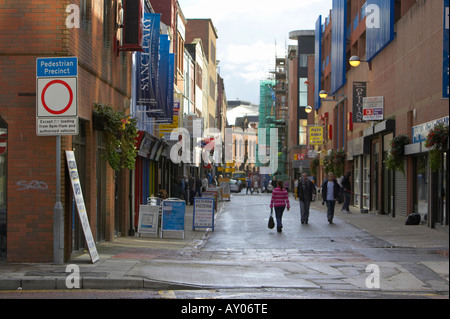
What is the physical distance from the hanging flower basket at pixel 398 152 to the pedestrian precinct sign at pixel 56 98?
15671 millimetres

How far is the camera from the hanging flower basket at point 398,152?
973 inches

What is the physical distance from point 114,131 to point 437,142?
891 cm

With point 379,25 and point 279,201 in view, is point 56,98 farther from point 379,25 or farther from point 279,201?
point 379,25

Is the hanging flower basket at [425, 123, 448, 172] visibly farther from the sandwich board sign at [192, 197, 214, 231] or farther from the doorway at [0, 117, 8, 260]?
the doorway at [0, 117, 8, 260]

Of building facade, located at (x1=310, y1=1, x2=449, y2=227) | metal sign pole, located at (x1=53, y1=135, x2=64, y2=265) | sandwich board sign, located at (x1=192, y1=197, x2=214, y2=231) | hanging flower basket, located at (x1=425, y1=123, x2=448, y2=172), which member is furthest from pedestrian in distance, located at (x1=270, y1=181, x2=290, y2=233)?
metal sign pole, located at (x1=53, y1=135, x2=64, y2=265)

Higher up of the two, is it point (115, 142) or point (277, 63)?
point (277, 63)

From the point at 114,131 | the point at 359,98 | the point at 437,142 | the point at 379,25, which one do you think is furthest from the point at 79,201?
the point at 359,98

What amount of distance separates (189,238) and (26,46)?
8.67 metres

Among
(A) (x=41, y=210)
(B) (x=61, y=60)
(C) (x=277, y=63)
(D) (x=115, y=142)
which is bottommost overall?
(A) (x=41, y=210)

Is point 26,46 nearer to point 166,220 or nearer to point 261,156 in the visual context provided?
point 166,220

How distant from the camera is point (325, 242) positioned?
18.0m

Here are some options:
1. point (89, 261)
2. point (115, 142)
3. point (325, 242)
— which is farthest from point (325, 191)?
point (89, 261)

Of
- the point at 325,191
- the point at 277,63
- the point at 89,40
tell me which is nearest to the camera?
the point at 89,40

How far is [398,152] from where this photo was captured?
24766 mm
